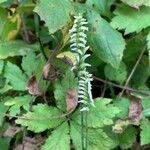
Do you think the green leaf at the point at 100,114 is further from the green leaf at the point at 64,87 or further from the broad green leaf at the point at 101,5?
the broad green leaf at the point at 101,5

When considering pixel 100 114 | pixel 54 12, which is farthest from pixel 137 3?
pixel 100 114

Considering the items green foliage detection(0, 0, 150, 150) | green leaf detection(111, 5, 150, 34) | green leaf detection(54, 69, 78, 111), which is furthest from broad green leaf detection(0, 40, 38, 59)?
green leaf detection(111, 5, 150, 34)

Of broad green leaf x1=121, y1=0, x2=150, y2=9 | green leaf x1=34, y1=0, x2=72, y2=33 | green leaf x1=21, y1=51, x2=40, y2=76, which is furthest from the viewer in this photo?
green leaf x1=21, y1=51, x2=40, y2=76

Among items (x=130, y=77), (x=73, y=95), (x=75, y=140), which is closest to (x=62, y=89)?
(x=73, y=95)

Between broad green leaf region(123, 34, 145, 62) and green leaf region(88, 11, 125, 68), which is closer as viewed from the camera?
green leaf region(88, 11, 125, 68)

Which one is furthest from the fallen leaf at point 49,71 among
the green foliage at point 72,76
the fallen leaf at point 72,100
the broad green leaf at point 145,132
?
the broad green leaf at point 145,132

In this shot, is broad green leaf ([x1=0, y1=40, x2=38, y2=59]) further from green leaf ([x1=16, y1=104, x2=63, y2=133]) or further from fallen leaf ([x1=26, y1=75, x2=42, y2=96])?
green leaf ([x1=16, y1=104, x2=63, y2=133])

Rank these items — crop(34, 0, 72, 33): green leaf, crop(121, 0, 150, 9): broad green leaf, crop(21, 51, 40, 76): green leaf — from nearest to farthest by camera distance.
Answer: crop(34, 0, 72, 33): green leaf
crop(121, 0, 150, 9): broad green leaf
crop(21, 51, 40, 76): green leaf
